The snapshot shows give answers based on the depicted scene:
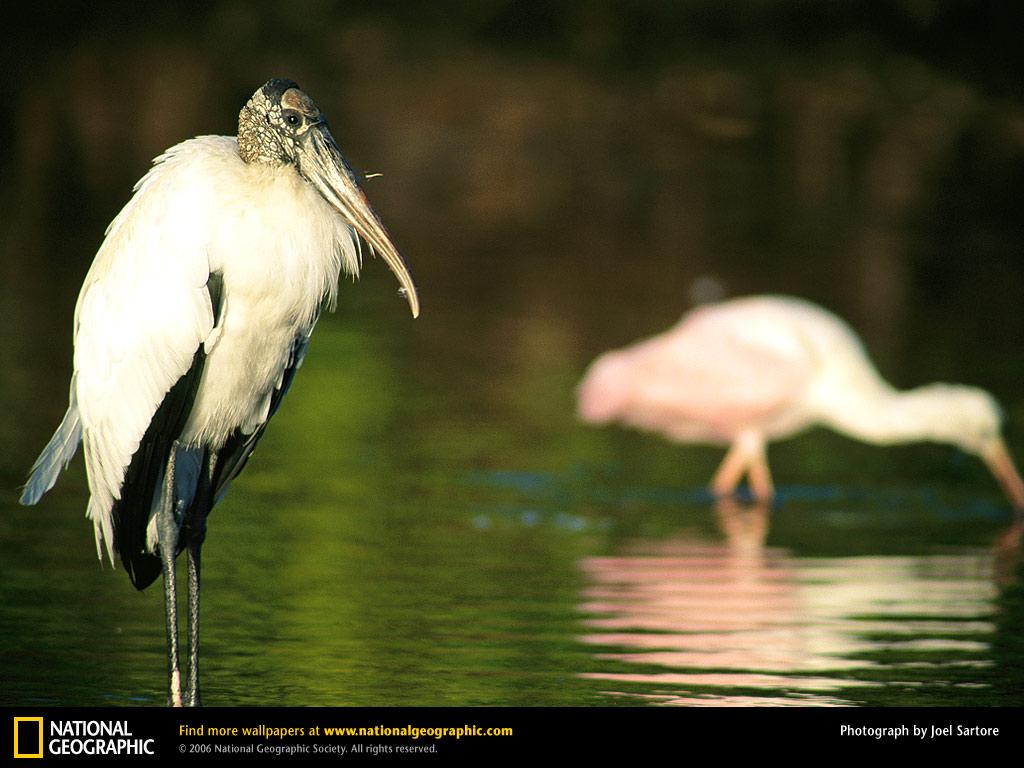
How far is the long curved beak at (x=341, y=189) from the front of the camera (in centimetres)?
654

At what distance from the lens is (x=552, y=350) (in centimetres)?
1574

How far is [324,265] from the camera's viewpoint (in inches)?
259

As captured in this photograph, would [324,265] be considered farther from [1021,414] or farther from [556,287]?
[556,287]

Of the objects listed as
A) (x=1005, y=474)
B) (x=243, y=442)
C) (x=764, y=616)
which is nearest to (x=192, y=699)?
(x=243, y=442)

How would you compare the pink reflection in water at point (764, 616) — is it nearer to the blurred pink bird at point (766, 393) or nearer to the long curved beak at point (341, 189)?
the long curved beak at point (341, 189)

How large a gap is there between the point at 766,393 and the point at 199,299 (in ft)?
19.0

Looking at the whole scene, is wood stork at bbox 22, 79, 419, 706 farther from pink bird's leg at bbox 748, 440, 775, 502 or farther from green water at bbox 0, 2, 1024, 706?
pink bird's leg at bbox 748, 440, 775, 502

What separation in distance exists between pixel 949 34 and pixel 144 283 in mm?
15681

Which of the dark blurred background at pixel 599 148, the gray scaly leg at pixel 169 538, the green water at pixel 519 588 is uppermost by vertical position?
the gray scaly leg at pixel 169 538

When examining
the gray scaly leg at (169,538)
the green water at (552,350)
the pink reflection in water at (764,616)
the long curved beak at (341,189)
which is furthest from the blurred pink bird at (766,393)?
the long curved beak at (341,189)
